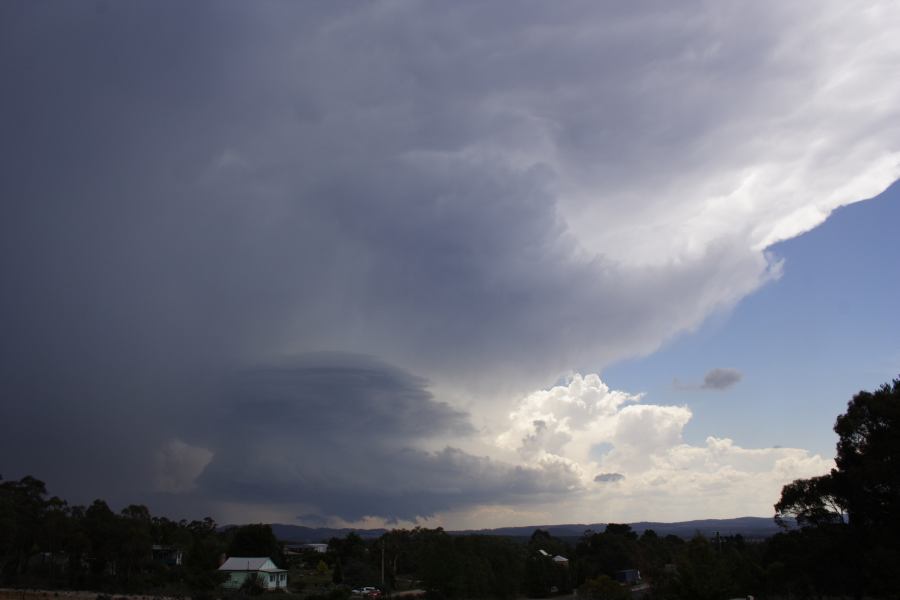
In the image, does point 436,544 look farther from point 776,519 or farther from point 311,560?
point 311,560

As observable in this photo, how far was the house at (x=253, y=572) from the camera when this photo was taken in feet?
286

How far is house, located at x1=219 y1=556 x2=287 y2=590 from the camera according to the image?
8731 cm

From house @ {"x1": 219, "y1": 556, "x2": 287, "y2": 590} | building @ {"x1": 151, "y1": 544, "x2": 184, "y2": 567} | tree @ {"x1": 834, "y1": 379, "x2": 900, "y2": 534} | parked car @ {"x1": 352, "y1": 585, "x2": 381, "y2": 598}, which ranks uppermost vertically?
tree @ {"x1": 834, "y1": 379, "x2": 900, "y2": 534}

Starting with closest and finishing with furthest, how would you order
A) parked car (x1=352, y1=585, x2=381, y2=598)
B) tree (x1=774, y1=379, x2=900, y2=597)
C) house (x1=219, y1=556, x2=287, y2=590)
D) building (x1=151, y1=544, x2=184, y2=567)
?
tree (x1=774, y1=379, x2=900, y2=597) < parked car (x1=352, y1=585, x2=381, y2=598) < house (x1=219, y1=556, x2=287, y2=590) < building (x1=151, y1=544, x2=184, y2=567)

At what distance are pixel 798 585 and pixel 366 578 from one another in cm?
6296

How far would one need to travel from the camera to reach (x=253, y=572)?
277 feet

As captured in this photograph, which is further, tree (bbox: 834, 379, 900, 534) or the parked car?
the parked car

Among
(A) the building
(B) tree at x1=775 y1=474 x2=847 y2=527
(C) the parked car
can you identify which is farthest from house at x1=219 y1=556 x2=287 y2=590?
(B) tree at x1=775 y1=474 x2=847 y2=527

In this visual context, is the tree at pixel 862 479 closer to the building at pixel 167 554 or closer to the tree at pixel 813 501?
the tree at pixel 813 501

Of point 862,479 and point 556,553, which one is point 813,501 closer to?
point 862,479

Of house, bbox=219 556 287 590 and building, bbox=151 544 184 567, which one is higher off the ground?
building, bbox=151 544 184 567

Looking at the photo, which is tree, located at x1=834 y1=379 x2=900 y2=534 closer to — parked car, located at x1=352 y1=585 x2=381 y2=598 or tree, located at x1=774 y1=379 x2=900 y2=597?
tree, located at x1=774 y1=379 x2=900 y2=597

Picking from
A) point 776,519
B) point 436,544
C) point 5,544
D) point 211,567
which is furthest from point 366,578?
point 776,519

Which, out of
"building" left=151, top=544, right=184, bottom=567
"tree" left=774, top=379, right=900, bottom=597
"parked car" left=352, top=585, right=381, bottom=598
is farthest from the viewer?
"building" left=151, top=544, right=184, bottom=567
